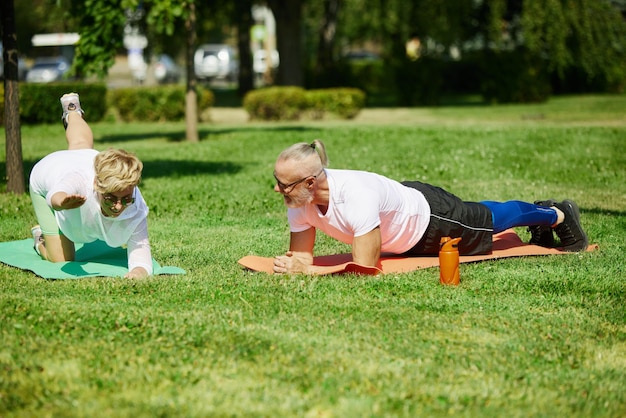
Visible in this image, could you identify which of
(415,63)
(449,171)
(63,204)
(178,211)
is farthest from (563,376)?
(415,63)

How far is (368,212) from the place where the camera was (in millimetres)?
5938

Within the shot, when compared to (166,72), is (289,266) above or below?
below

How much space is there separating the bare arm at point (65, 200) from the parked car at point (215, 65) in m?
51.3

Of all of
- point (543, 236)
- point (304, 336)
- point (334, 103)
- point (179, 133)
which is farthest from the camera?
point (334, 103)

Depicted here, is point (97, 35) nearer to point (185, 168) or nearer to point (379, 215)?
point (185, 168)

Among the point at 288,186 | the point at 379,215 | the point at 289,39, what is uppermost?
the point at 289,39

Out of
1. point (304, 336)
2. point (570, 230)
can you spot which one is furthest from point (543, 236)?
point (304, 336)

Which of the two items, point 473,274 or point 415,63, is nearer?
point 473,274

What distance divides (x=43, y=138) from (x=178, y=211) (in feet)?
32.5

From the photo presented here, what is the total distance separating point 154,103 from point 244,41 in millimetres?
11699

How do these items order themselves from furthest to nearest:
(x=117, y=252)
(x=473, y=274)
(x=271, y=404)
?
(x=117, y=252), (x=473, y=274), (x=271, y=404)

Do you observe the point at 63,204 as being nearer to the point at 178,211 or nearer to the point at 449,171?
the point at 178,211

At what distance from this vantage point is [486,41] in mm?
29562

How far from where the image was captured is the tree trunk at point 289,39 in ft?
83.4
